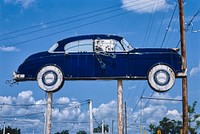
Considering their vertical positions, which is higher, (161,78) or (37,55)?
(37,55)

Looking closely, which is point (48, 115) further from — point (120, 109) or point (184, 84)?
point (184, 84)

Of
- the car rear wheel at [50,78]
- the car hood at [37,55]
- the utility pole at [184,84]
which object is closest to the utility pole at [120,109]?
the car rear wheel at [50,78]

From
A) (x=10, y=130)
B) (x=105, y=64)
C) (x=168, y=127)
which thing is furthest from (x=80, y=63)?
(x=10, y=130)

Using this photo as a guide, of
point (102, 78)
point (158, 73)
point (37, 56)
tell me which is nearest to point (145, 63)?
point (158, 73)

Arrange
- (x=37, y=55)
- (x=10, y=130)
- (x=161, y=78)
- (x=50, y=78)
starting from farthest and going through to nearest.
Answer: (x=10, y=130), (x=37, y=55), (x=50, y=78), (x=161, y=78)

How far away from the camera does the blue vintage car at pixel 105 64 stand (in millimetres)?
18750

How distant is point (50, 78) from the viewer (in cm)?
1892

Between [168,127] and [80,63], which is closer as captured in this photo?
[80,63]

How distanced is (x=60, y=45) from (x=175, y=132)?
61243 mm

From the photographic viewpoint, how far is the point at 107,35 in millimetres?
18875

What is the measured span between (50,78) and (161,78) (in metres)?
5.59

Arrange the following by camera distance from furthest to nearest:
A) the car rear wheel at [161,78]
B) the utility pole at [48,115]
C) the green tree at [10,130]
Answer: the green tree at [10,130] < the car rear wheel at [161,78] < the utility pole at [48,115]

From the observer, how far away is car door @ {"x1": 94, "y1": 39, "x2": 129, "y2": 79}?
18828mm

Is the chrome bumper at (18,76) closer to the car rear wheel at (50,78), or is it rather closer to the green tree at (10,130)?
the car rear wheel at (50,78)
